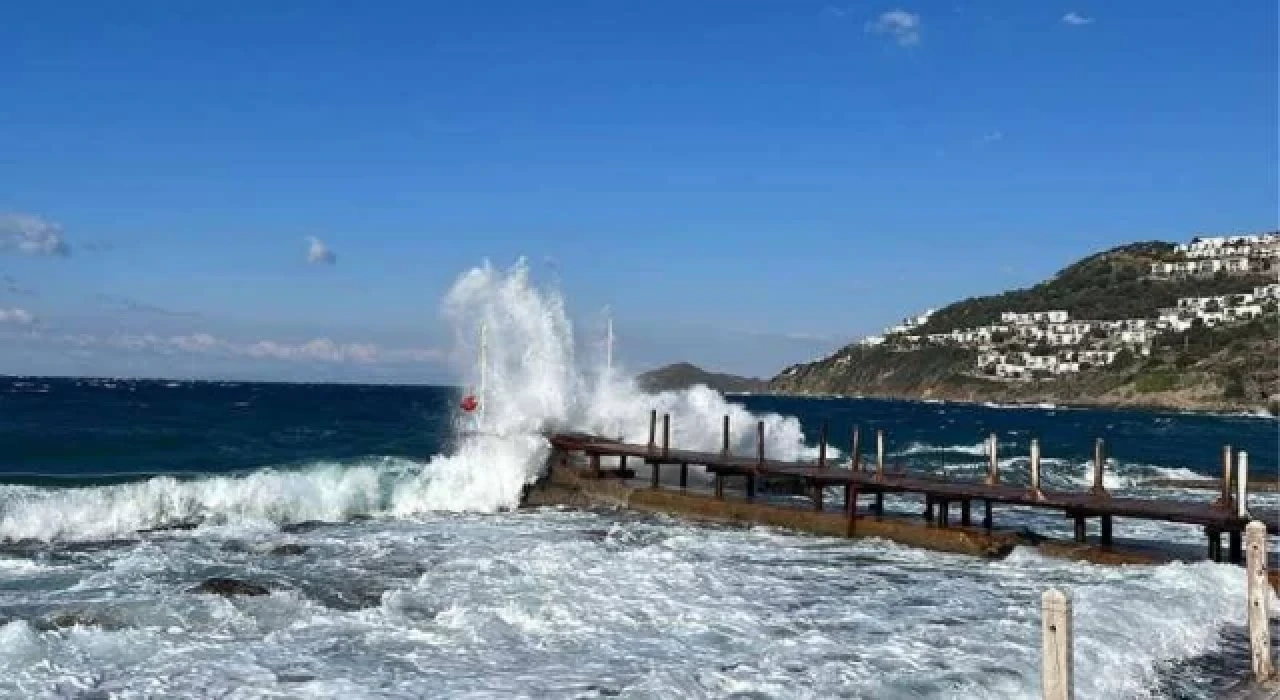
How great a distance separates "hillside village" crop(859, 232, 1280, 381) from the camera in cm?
15000

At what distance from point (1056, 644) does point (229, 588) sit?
1181 cm

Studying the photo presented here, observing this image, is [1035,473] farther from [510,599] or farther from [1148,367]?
[1148,367]

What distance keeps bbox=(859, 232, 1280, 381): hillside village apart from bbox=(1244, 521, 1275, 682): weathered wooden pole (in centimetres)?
14447

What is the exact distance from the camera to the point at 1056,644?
300 inches

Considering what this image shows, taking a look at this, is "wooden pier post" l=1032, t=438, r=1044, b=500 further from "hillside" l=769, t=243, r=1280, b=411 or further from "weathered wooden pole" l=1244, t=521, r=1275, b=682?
"hillside" l=769, t=243, r=1280, b=411

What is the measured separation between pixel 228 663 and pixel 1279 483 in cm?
3424

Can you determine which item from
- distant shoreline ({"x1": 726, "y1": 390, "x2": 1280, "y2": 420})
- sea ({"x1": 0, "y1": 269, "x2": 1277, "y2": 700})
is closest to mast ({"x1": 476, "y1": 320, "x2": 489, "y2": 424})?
sea ({"x1": 0, "y1": 269, "x2": 1277, "y2": 700})

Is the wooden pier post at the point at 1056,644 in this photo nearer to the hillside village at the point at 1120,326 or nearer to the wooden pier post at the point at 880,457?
the wooden pier post at the point at 880,457

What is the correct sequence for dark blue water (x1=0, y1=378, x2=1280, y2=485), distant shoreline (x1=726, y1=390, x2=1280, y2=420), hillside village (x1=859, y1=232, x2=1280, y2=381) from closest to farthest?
dark blue water (x1=0, y1=378, x2=1280, y2=485) < distant shoreline (x1=726, y1=390, x2=1280, y2=420) < hillside village (x1=859, y1=232, x2=1280, y2=381)

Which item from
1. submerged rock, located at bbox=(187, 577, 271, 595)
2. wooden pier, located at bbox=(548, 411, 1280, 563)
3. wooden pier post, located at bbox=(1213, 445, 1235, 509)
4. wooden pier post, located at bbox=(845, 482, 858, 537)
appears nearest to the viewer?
submerged rock, located at bbox=(187, 577, 271, 595)

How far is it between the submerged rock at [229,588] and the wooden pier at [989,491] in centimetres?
1226

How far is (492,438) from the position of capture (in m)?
32.1

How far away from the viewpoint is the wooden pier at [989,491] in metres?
20.0

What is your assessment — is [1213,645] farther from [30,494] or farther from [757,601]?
[30,494]
